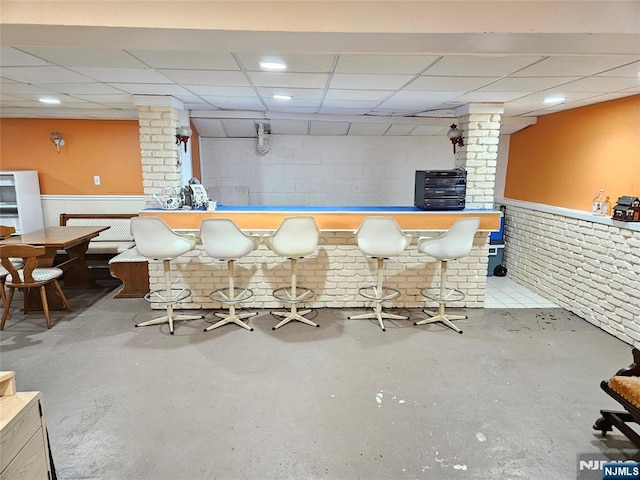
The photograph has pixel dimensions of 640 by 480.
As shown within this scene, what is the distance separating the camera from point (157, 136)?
3865 millimetres

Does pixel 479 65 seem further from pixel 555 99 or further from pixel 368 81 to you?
pixel 555 99

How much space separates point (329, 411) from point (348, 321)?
4.68ft

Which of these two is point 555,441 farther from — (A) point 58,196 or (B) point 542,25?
(A) point 58,196

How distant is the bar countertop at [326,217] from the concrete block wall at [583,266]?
96cm

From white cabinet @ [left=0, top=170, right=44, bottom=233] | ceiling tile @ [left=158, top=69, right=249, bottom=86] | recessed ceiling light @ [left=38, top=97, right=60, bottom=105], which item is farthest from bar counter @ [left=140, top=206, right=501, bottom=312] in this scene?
white cabinet @ [left=0, top=170, right=44, bottom=233]

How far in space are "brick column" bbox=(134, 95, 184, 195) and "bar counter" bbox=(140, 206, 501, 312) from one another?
42 cm

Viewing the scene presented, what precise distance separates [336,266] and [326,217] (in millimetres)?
564

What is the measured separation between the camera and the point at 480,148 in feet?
13.3

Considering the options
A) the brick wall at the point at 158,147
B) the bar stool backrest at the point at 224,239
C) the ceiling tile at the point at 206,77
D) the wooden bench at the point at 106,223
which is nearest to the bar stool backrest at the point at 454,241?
the bar stool backrest at the point at 224,239

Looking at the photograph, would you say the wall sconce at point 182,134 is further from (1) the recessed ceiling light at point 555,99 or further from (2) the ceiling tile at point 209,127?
(1) the recessed ceiling light at point 555,99

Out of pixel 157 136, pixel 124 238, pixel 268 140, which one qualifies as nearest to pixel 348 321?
pixel 157 136

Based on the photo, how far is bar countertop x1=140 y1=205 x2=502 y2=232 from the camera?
12.2 ft

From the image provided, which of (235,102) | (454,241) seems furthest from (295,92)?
(454,241)

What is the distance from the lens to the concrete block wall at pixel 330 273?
393cm
